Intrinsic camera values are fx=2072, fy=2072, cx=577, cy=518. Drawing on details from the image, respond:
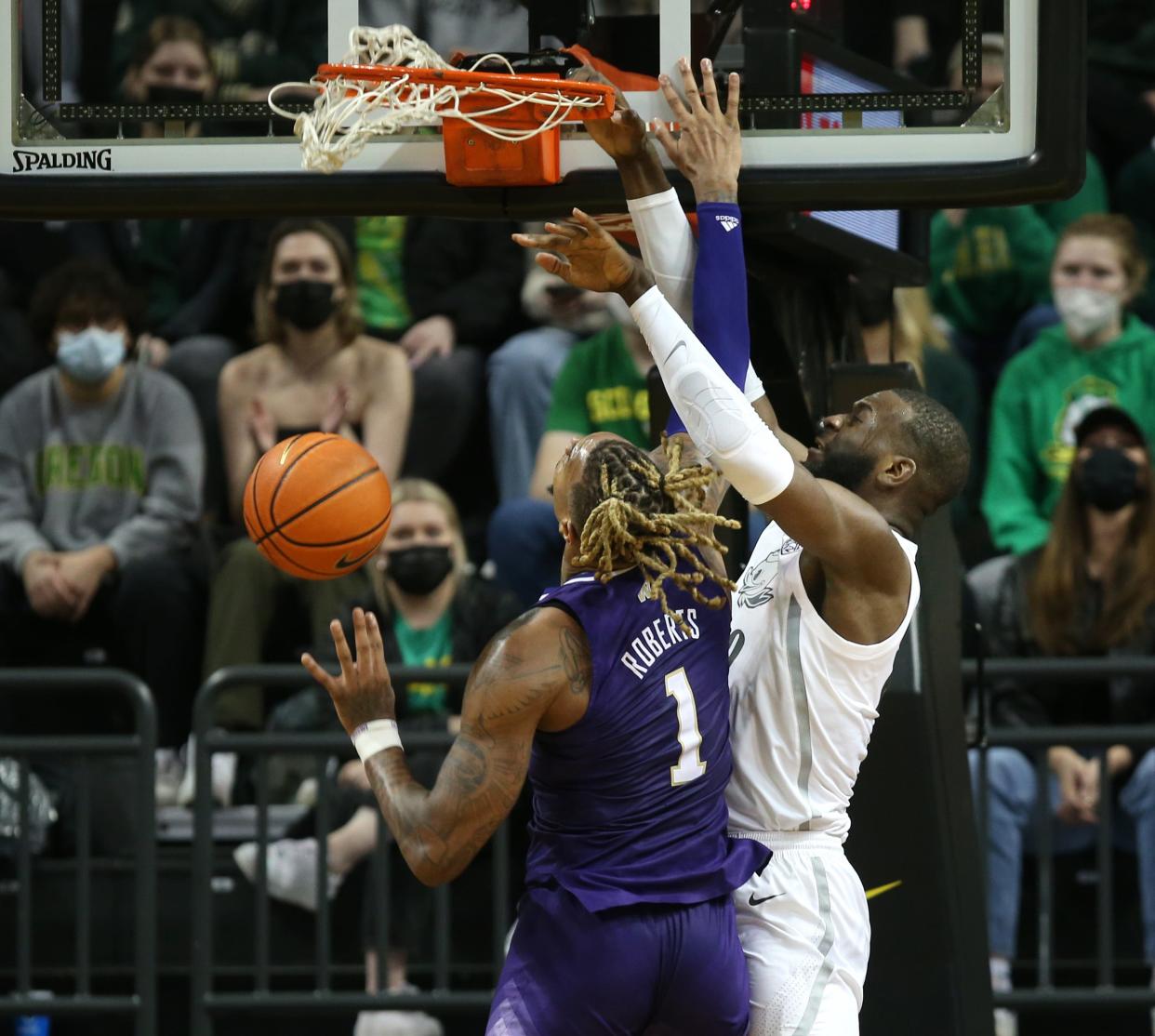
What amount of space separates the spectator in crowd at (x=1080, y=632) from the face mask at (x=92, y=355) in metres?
3.67

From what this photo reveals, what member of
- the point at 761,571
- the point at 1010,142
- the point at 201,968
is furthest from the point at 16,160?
the point at 201,968

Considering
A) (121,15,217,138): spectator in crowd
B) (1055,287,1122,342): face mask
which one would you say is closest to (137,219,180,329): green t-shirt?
(121,15,217,138): spectator in crowd

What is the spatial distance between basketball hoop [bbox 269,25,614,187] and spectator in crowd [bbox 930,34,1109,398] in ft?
15.5

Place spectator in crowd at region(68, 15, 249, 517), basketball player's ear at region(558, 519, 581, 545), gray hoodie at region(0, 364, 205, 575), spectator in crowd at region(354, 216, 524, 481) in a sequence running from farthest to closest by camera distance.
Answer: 1. spectator in crowd at region(354, 216, 524, 481)
2. spectator in crowd at region(68, 15, 249, 517)
3. gray hoodie at region(0, 364, 205, 575)
4. basketball player's ear at region(558, 519, 581, 545)

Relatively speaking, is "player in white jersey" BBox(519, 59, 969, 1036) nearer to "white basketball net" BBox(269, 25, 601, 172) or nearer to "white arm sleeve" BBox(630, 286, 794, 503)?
"white arm sleeve" BBox(630, 286, 794, 503)

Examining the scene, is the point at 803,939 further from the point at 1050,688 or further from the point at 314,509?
the point at 1050,688

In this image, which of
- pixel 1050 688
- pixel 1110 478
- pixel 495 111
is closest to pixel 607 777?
pixel 495 111

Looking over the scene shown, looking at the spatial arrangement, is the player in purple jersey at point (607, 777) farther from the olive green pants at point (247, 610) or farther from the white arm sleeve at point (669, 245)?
the olive green pants at point (247, 610)

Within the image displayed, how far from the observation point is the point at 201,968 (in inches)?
281

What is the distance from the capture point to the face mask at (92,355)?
8422 millimetres

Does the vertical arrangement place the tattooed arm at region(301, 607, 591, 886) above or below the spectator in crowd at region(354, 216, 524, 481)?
below

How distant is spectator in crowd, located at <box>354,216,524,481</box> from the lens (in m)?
8.84

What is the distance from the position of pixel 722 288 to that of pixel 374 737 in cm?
127

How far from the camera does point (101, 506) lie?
27.4ft
